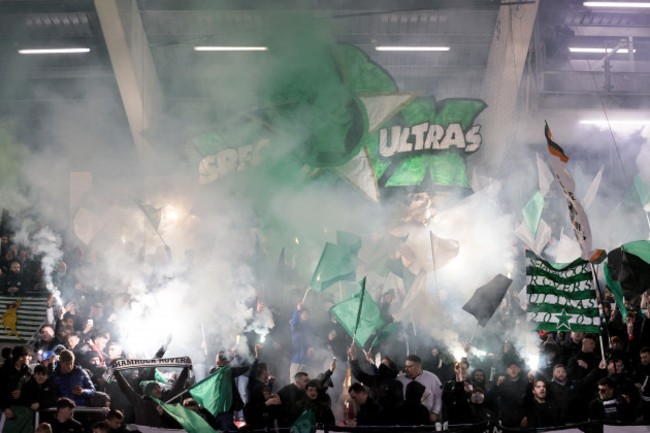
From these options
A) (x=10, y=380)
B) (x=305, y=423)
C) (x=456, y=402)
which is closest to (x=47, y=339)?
(x=10, y=380)

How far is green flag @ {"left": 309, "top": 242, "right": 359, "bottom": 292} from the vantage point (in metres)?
7.40

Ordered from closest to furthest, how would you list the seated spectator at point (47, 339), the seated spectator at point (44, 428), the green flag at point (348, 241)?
the seated spectator at point (44, 428), the seated spectator at point (47, 339), the green flag at point (348, 241)

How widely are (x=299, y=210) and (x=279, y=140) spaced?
44.0 inches

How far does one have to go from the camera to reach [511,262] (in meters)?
9.26

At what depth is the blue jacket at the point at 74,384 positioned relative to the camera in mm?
5609

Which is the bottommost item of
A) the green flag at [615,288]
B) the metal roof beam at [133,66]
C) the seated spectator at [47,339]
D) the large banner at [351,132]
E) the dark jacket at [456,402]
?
the dark jacket at [456,402]

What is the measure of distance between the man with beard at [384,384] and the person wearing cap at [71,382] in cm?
223

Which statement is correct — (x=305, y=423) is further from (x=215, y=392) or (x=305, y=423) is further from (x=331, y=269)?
(x=331, y=269)

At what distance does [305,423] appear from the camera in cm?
514

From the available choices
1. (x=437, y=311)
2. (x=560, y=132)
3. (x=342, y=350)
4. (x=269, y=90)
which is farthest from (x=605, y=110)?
(x=342, y=350)

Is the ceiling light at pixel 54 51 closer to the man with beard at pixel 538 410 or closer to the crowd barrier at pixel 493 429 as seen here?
the crowd barrier at pixel 493 429

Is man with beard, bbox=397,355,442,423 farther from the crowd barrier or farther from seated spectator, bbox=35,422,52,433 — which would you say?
seated spectator, bbox=35,422,52,433

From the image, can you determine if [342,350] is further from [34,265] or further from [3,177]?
[3,177]

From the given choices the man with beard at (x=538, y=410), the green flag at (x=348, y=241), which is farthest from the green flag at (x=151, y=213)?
the man with beard at (x=538, y=410)
